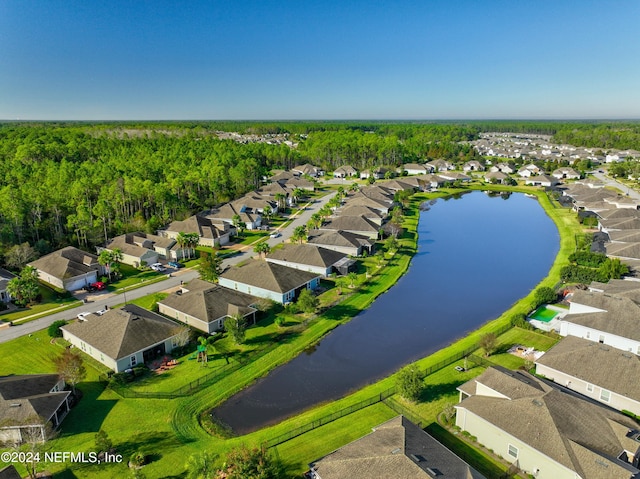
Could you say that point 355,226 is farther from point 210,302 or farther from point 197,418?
point 197,418

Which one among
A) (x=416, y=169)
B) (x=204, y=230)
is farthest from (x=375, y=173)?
(x=204, y=230)

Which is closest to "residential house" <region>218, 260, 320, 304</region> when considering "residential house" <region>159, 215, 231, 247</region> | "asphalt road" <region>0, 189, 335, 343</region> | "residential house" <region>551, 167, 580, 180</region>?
"asphalt road" <region>0, 189, 335, 343</region>

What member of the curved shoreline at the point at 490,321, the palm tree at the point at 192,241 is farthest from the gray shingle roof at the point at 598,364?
the palm tree at the point at 192,241

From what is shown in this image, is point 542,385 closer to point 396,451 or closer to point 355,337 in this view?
point 396,451

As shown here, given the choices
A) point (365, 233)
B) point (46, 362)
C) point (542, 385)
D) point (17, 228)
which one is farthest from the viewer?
point (365, 233)

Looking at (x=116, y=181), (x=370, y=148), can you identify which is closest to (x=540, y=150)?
(x=370, y=148)

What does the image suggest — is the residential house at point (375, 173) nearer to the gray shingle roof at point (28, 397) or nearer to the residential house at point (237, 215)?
the residential house at point (237, 215)
